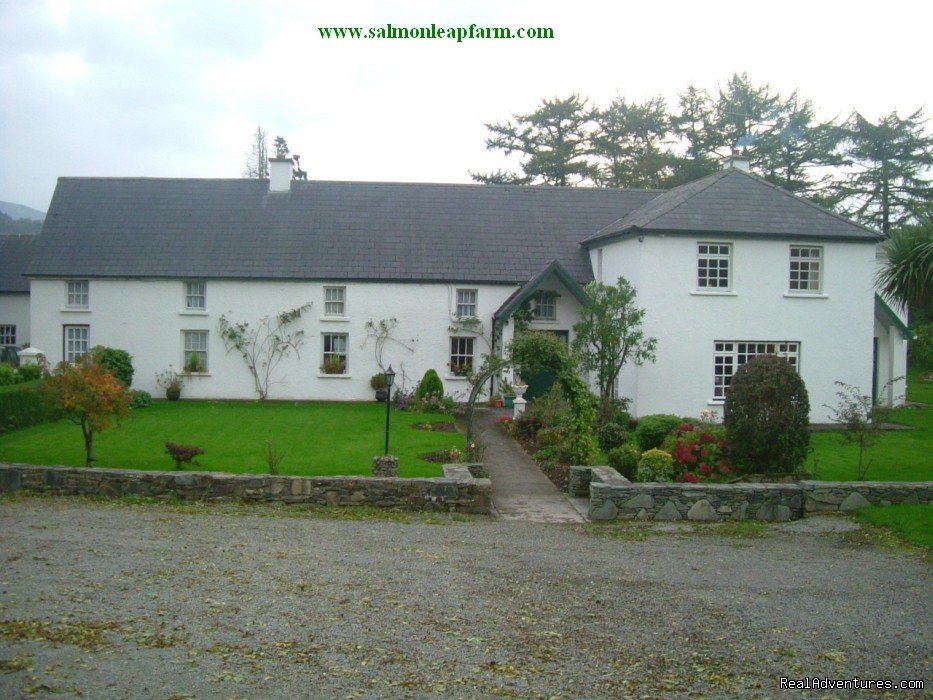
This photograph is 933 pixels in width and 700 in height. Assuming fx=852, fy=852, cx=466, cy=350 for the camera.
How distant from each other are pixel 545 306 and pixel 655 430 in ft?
35.0

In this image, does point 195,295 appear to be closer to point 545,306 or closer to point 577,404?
point 545,306

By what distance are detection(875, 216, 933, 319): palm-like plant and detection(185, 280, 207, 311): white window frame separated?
2030cm

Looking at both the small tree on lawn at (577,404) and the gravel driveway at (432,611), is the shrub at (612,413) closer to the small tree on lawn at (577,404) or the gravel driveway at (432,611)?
the small tree on lawn at (577,404)

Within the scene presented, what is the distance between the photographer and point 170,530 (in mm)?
11086

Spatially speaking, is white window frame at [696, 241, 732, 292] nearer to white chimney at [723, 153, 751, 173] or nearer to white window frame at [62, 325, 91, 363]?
white chimney at [723, 153, 751, 173]

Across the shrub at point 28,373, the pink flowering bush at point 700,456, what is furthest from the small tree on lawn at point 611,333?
the shrub at point 28,373

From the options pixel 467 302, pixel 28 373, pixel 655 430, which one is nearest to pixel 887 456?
pixel 655 430

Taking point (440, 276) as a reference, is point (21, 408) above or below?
below

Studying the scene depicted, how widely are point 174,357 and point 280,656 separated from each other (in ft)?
74.9

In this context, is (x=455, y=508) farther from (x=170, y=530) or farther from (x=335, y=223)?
(x=335, y=223)

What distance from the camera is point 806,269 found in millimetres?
24609

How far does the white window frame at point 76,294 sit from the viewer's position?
93.2 feet

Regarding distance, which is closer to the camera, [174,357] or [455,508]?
[455,508]

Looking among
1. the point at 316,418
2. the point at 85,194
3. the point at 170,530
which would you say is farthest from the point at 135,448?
the point at 85,194
